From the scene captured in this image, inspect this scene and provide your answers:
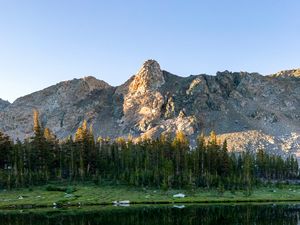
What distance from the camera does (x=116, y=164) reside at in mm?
159125

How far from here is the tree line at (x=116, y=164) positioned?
440 feet

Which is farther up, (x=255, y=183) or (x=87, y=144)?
(x=87, y=144)

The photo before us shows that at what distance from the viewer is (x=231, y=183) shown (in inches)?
5428

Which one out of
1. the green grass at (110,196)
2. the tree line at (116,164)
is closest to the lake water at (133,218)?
the green grass at (110,196)

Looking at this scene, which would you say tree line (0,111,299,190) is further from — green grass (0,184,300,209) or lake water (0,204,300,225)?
lake water (0,204,300,225)

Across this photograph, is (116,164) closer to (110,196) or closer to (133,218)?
(110,196)

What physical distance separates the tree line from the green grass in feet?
14.7

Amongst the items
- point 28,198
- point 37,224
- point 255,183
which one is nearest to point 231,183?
point 255,183

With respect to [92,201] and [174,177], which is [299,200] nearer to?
[174,177]

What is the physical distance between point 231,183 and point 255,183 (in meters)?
20.8

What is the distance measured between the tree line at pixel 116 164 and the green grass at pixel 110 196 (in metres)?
4.47

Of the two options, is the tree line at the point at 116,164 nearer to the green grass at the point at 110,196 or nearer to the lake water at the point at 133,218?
the green grass at the point at 110,196

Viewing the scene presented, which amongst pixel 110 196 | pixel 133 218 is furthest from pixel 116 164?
pixel 133 218

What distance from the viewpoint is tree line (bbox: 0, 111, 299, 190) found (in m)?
134
